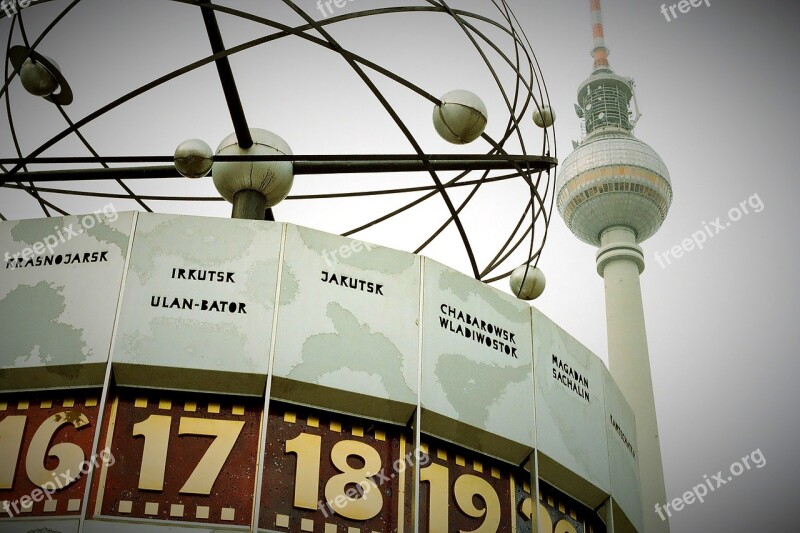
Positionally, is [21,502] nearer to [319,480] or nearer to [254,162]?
[319,480]

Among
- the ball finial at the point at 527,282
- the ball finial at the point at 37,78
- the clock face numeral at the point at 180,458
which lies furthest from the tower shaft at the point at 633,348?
the ball finial at the point at 37,78

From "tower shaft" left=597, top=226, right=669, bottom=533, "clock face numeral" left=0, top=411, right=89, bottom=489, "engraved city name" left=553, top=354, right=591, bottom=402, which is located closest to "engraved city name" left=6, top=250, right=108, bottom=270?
"clock face numeral" left=0, top=411, right=89, bottom=489

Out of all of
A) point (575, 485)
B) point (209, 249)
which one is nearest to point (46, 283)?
point (209, 249)

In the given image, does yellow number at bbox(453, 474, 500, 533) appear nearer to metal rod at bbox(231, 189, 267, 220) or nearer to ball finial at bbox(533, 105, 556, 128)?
metal rod at bbox(231, 189, 267, 220)

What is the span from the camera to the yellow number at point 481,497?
1288 centimetres

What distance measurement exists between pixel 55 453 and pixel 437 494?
4.34 metres

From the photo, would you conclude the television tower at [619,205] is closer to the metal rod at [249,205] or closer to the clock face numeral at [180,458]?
the metal rod at [249,205]

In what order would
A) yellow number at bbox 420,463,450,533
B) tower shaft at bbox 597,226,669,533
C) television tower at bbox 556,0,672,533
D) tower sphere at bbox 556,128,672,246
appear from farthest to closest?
tower sphere at bbox 556,128,672,246, television tower at bbox 556,0,672,533, tower shaft at bbox 597,226,669,533, yellow number at bbox 420,463,450,533

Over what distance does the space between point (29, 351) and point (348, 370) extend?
3589 millimetres

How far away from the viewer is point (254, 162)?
1424 centimetres

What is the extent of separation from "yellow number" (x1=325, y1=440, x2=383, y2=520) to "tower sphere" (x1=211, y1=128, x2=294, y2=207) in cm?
383

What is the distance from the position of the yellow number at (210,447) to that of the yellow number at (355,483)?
1175 millimetres

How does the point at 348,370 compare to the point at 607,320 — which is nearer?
the point at 348,370

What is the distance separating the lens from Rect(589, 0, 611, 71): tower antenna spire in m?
65.9
